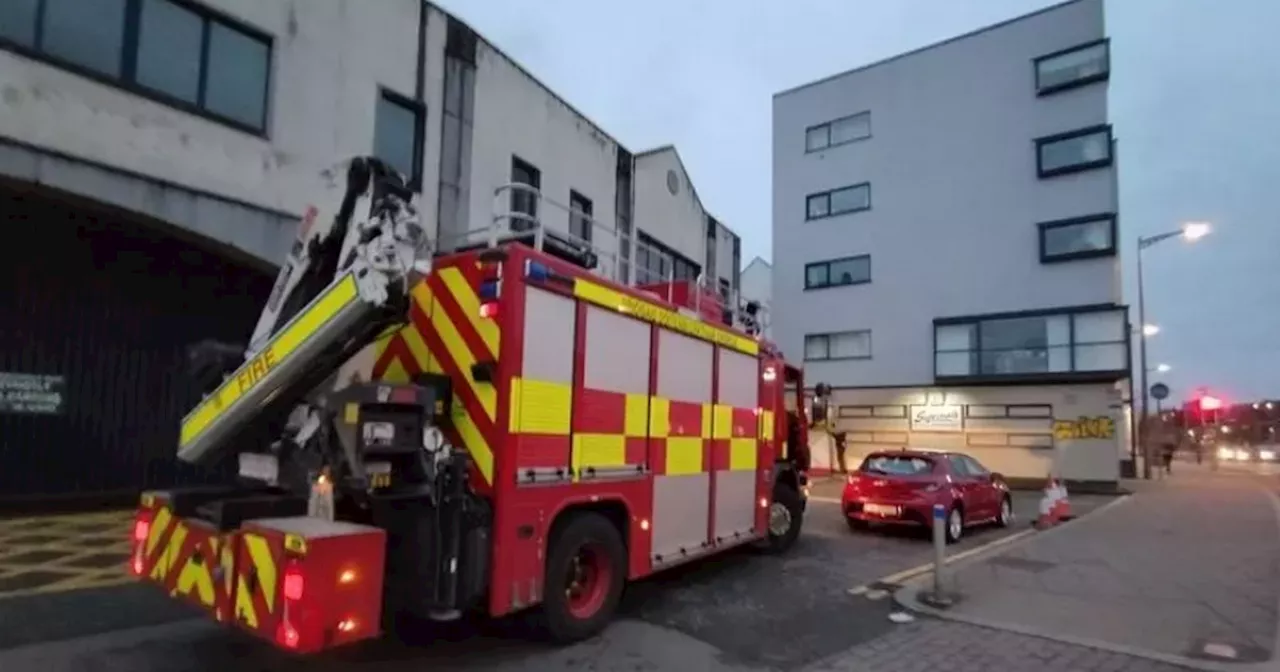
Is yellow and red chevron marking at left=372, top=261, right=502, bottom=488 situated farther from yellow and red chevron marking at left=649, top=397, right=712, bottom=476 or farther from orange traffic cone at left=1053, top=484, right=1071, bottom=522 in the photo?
orange traffic cone at left=1053, top=484, right=1071, bottom=522

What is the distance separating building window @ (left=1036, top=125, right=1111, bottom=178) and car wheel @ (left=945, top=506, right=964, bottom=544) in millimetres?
16562

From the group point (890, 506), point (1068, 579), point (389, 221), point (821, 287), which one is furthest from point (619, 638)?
point (821, 287)

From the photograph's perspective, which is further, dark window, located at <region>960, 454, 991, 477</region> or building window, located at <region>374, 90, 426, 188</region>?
dark window, located at <region>960, 454, 991, 477</region>

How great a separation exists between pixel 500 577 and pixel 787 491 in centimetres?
595

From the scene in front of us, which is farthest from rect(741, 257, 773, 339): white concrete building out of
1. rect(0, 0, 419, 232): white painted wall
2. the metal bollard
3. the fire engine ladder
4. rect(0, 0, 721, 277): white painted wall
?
the fire engine ladder

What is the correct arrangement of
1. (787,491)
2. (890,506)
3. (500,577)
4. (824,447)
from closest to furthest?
(500,577)
(787,491)
(890,506)
(824,447)

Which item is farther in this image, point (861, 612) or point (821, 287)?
point (821, 287)

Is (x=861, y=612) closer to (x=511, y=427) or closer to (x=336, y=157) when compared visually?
(x=511, y=427)

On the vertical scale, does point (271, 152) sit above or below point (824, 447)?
above

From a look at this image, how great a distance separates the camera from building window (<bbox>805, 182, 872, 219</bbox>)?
29344 millimetres

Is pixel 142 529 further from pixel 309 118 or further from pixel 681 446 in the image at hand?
pixel 309 118

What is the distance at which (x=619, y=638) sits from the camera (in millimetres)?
6328

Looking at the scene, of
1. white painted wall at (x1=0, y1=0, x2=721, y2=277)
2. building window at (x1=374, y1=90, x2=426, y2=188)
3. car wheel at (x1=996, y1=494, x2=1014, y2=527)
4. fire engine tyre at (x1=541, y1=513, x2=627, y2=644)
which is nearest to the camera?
fire engine tyre at (x1=541, y1=513, x2=627, y2=644)

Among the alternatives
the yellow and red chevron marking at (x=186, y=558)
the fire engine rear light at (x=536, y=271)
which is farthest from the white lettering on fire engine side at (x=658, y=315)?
the yellow and red chevron marking at (x=186, y=558)
